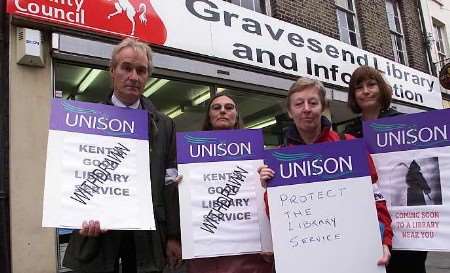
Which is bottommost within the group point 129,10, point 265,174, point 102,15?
point 265,174

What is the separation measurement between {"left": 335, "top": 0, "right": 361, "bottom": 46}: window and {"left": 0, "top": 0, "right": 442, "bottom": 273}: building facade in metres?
0.03

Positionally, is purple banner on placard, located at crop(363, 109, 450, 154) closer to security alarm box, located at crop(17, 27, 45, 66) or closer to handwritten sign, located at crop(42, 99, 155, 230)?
handwritten sign, located at crop(42, 99, 155, 230)

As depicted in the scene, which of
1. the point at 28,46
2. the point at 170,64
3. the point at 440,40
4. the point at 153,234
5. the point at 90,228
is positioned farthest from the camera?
the point at 440,40

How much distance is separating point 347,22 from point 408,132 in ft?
25.3

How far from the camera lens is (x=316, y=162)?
2.24 metres

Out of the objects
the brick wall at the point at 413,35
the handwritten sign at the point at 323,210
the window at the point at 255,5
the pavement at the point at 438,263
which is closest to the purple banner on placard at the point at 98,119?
the handwritten sign at the point at 323,210

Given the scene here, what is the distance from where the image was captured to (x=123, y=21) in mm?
5160

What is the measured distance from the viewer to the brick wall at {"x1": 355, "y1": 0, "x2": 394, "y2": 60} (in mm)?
9656

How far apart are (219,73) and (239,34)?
759mm

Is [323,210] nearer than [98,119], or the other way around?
[323,210]

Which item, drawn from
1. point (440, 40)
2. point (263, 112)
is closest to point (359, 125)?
point (263, 112)

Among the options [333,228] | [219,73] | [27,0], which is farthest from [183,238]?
[219,73]

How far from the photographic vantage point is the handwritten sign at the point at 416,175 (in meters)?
2.25

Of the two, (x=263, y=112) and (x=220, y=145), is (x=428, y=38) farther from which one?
(x=220, y=145)
